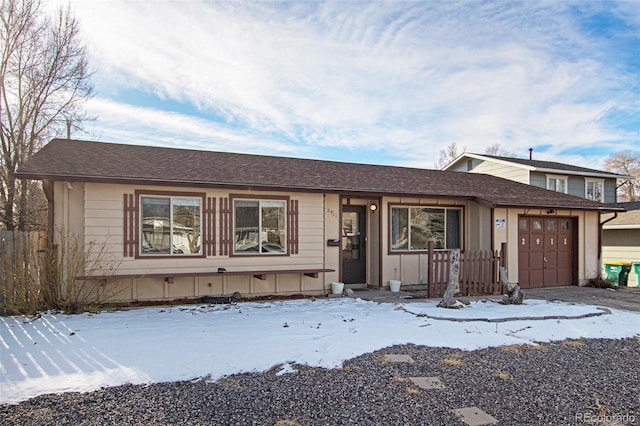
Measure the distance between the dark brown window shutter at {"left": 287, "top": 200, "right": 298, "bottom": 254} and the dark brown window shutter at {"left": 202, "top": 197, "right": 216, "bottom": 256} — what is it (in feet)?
5.53

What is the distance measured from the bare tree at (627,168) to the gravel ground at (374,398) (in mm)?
39164

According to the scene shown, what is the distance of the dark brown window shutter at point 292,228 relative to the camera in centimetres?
979

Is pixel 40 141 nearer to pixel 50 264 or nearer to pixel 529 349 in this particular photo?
pixel 50 264

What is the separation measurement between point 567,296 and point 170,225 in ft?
31.4

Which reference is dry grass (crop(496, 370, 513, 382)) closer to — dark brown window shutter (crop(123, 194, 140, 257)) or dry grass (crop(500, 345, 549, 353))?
dry grass (crop(500, 345, 549, 353))

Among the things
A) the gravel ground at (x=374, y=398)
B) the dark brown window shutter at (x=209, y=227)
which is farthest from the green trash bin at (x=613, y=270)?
the dark brown window shutter at (x=209, y=227)

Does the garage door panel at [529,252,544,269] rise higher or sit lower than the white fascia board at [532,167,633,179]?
lower

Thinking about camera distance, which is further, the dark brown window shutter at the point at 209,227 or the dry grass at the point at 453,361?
the dark brown window shutter at the point at 209,227

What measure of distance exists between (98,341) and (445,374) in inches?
173

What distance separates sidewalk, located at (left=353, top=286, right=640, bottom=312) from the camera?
9477 mm

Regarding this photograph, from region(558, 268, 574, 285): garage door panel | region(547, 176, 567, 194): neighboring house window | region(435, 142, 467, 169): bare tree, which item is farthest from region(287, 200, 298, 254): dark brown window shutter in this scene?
region(435, 142, 467, 169): bare tree

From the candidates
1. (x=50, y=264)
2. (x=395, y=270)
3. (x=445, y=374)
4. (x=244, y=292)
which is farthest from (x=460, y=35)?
(x=50, y=264)

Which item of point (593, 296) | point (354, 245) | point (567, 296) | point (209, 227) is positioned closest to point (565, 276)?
point (593, 296)

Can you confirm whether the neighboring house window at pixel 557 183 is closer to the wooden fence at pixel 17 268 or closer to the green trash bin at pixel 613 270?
the green trash bin at pixel 613 270
